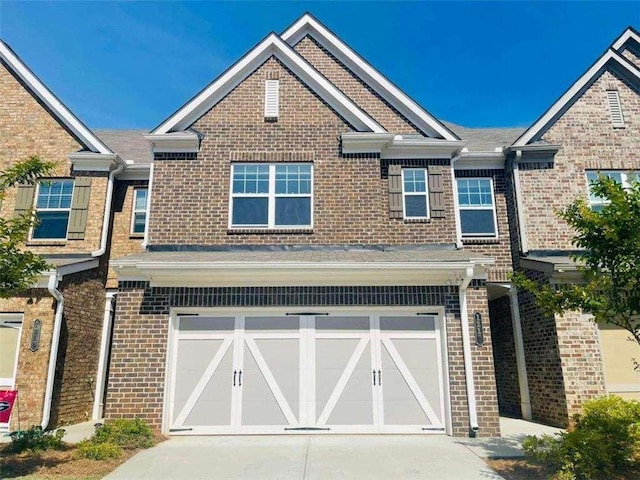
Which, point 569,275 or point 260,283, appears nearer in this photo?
point 260,283

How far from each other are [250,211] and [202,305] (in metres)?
2.66

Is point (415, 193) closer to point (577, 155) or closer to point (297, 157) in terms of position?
point (297, 157)

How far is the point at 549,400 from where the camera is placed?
11.5 metres

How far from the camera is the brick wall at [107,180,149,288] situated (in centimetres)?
1350

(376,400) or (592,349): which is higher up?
(592,349)

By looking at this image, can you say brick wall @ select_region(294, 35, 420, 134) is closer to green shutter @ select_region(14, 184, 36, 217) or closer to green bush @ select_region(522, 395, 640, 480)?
green bush @ select_region(522, 395, 640, 480)

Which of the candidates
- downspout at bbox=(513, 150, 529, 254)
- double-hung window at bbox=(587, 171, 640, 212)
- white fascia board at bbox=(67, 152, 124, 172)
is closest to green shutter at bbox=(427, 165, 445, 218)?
downspout at bbox=(513, 150, 529, 254)

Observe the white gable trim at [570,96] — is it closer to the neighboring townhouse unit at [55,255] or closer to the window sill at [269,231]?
the window sill at [269,231]

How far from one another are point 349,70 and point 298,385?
9.73m

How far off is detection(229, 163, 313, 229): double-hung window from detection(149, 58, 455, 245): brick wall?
0.23 m

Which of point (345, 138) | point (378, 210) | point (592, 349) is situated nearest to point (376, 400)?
point (378, 210)

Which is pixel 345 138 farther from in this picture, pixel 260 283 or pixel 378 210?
pixel 260 283

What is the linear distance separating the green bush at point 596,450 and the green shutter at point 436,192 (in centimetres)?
553

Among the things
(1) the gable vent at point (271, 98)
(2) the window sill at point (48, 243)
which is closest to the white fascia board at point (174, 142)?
(1) the gable vent at point (271, 98)
